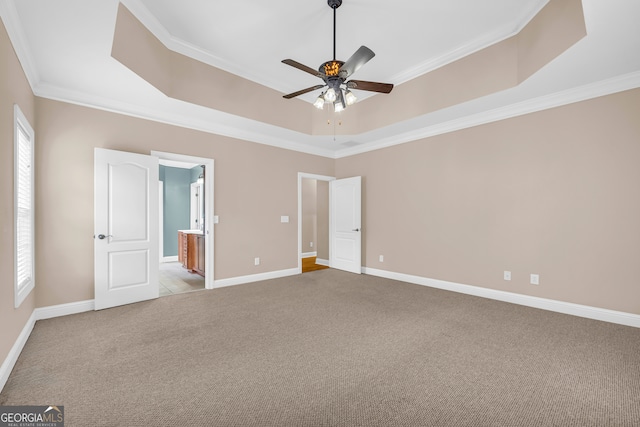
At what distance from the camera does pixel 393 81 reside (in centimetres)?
439

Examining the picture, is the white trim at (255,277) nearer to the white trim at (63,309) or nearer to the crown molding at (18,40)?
Result: the white trim at (63,309)

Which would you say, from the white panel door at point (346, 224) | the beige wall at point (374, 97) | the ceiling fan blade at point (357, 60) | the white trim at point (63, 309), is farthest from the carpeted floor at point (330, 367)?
the beige wall at point (374, 97)

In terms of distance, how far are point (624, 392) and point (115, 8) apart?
4.67 metres

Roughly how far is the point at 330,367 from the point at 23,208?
3382mm

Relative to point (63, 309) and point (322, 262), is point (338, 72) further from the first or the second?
point (322, 262)

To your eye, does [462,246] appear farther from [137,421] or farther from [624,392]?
[137,421]

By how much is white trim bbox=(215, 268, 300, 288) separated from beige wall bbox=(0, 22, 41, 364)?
241 cm

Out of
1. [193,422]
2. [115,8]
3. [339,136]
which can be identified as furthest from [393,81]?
[193,422]

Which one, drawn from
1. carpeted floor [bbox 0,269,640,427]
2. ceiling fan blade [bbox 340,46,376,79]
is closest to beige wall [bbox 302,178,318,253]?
carpeted floor [bbox 0,269,640,427]

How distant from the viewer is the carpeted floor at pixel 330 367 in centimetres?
174

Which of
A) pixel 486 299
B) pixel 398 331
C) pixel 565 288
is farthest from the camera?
pixel 486 299

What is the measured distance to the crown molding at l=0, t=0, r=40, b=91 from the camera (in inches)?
81.4

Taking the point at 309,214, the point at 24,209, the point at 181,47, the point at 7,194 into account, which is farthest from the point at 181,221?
the point at 7,194

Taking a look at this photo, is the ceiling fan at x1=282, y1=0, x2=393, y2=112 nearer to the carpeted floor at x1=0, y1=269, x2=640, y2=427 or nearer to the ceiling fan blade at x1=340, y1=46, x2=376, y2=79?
the ceiling fan blade at x1=340, y1=46, x2=376, y2=79
